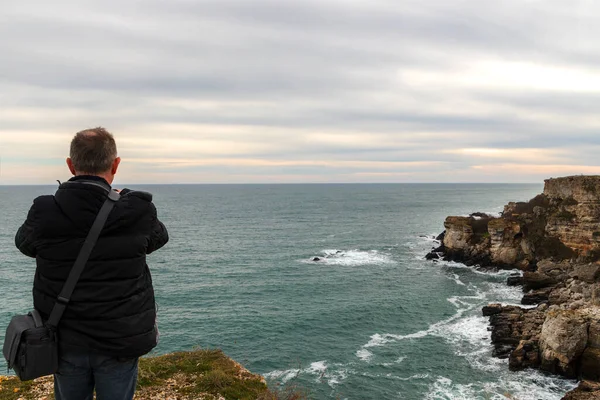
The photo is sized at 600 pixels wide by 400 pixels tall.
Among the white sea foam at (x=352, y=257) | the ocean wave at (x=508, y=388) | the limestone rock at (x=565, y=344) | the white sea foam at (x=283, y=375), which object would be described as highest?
the limestone rock at (x=565, y=344)

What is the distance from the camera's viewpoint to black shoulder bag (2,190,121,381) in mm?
3457

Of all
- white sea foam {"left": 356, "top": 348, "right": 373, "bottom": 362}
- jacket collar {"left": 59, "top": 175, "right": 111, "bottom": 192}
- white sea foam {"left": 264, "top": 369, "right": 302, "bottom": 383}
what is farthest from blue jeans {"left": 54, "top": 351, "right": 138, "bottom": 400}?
white sea foam {"left": 356, "top": 348, "right": 373, "bottom": 362}

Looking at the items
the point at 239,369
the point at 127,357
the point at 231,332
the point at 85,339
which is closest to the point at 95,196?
the point at 85,339

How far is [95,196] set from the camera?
11.7 ft

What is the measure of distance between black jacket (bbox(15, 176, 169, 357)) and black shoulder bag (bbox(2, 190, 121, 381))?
5cm

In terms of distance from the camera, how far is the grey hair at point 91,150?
3.67m

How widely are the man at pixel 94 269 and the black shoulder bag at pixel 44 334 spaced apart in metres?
0.05

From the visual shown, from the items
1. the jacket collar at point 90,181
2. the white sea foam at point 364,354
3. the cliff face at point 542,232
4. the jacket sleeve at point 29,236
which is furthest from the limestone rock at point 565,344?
the jacket sleeve at point 29,236

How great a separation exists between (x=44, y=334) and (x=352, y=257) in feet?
200

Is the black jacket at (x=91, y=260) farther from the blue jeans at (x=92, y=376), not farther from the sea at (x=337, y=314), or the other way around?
the sea at (x=337, y=314)

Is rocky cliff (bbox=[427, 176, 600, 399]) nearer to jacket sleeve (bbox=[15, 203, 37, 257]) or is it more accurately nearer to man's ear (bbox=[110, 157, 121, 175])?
man's ear (bbox=[110, 157, 121, 175])

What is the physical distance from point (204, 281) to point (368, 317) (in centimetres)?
2079

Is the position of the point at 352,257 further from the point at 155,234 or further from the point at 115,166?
the point at 115,166

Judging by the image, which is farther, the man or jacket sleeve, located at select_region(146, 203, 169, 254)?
jacket sleeve, located at select_region(146, 203, 169, 254)
